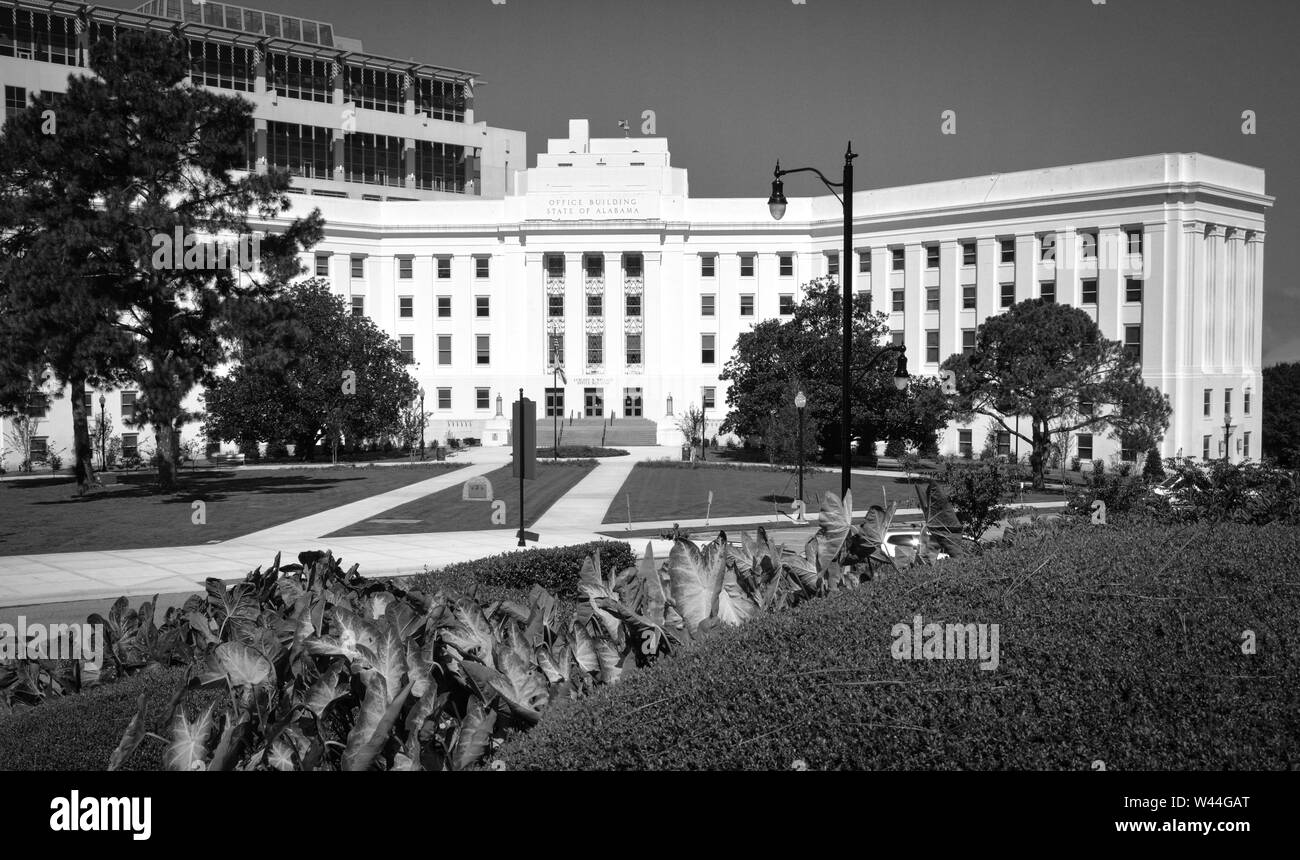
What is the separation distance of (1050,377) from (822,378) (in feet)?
44.1

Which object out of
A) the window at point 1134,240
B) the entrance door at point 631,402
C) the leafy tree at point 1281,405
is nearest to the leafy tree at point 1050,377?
the window at point 1134,240

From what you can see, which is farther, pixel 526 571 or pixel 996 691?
pixel 526 571

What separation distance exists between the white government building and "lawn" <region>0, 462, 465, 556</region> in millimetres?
25347

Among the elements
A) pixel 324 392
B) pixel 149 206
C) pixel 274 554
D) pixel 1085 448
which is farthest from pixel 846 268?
pixel 1085 448

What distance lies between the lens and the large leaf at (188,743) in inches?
226

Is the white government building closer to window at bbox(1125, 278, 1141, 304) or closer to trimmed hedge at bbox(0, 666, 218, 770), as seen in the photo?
window at bbox(1125, 278, 1141, 304)

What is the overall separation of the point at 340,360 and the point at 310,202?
99.1 ft

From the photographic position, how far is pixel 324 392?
60469 millimetres

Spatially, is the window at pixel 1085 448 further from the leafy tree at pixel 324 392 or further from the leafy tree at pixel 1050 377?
the leafy tree at pixel 324 392

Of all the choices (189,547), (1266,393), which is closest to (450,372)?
(189,547)

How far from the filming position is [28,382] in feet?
134

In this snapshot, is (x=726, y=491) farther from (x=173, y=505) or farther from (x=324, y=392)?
(x=324, y=392)
